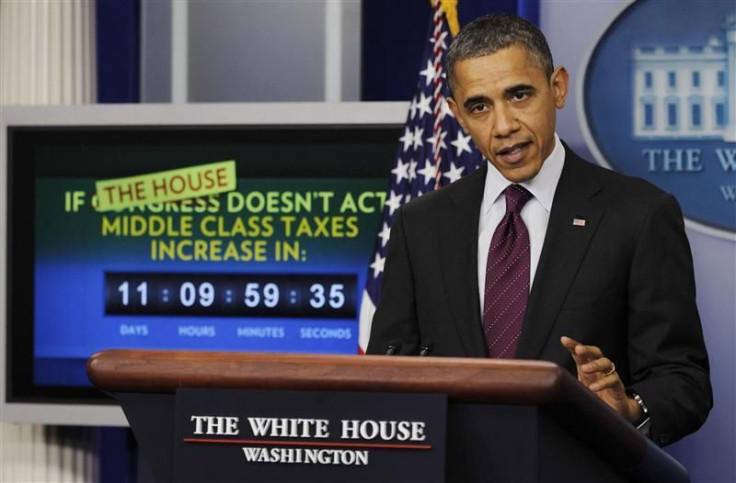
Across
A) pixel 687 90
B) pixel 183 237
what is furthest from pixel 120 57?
pixel 687 90

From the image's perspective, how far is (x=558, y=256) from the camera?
1.89 metres

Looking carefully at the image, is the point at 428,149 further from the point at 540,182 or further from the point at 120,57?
the point at 540,182

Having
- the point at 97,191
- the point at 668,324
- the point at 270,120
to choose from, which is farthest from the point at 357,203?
the point at 668,324

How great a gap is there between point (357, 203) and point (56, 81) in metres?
1.11

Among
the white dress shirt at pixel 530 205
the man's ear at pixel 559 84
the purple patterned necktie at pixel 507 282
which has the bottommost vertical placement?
the purple patterned necktie at pixel 507 282

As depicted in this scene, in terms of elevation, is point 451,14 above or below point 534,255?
above

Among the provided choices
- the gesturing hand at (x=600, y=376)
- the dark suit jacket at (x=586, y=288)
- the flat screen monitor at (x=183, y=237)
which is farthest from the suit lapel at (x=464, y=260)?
the flat screen monitor at (x=183, y=237)

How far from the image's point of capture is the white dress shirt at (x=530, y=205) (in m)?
1.96

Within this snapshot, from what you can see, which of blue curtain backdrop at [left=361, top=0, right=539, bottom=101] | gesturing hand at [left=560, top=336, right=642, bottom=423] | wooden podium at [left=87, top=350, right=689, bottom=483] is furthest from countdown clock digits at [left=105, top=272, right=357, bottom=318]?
wooden podium at [left=87, top=350, right=689, bottom=483]

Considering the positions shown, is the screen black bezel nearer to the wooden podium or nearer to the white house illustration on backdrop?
the white house illustration on backdrop

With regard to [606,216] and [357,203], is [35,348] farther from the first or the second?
[606,216]

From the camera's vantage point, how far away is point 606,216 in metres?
1.95

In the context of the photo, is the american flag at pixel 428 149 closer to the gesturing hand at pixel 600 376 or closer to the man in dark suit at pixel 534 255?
the man in dark suit at pixel 534 255

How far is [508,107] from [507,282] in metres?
0.28
